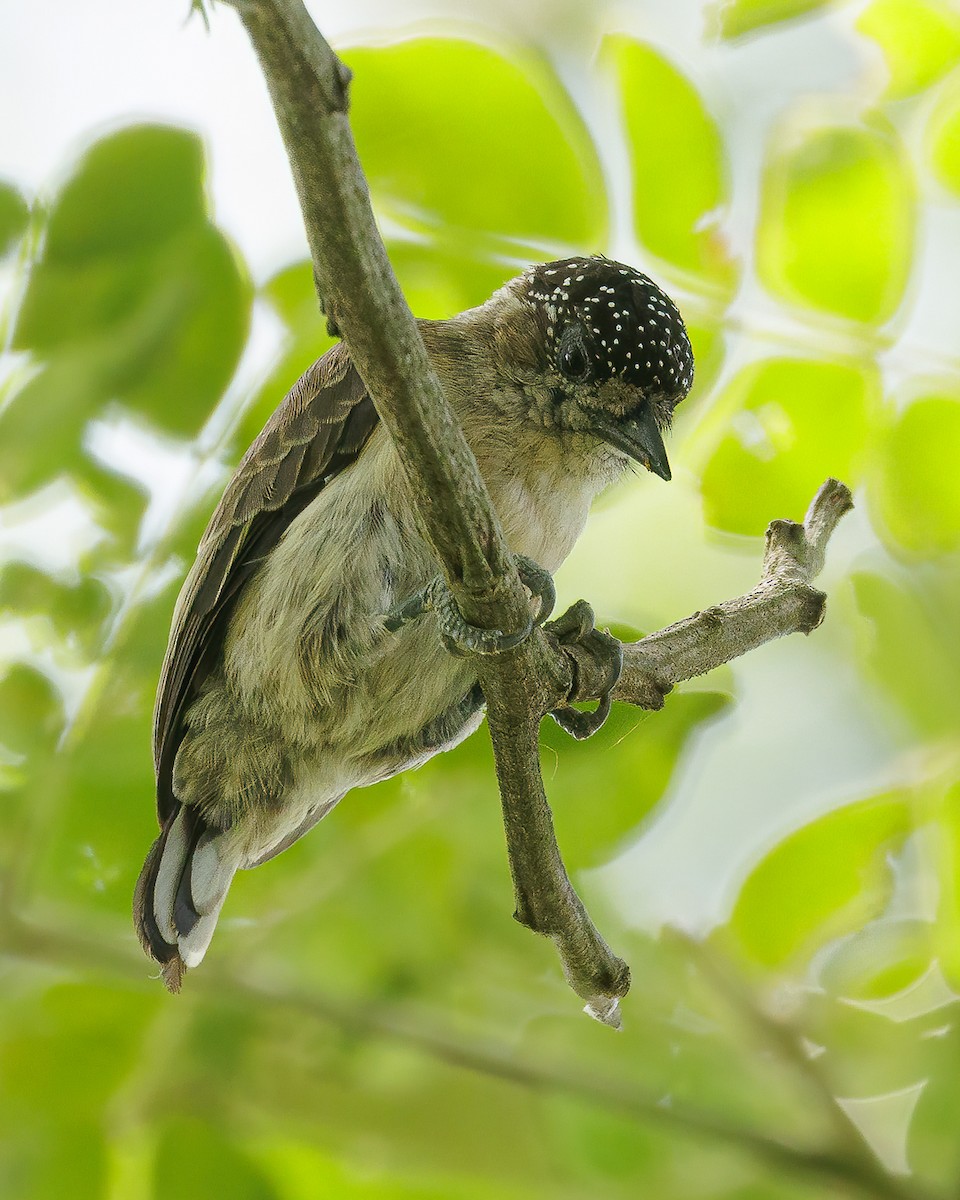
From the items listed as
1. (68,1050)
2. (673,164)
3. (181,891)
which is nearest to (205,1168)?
(68,1050)

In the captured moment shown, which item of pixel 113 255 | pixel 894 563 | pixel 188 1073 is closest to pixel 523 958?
pixel 188 1073

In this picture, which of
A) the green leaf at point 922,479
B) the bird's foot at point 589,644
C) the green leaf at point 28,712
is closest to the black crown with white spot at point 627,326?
the green leaf at point 922,479

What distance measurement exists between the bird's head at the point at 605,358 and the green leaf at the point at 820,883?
765 mm

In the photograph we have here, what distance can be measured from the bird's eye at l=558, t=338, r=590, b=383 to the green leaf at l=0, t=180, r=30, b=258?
1.03 metres

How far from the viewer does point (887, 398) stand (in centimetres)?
197

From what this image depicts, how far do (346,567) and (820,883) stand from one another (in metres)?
0.98

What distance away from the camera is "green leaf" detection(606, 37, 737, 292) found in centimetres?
195

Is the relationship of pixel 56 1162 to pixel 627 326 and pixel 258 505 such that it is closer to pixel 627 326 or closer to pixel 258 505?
pixel 258 505

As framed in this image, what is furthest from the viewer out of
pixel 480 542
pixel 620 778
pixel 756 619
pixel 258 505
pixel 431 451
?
pixel 258 505

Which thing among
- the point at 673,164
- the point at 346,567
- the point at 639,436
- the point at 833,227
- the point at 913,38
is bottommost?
the point at 346,567

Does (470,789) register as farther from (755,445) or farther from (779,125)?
(779,125)

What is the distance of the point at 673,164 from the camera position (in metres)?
1.99

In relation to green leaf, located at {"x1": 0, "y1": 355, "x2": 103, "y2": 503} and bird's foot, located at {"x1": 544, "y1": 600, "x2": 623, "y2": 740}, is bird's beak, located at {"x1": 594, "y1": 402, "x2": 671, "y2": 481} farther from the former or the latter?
green leaf, located at {"x1": 0, "y1": 355, "x2": 103, "y2": 503}

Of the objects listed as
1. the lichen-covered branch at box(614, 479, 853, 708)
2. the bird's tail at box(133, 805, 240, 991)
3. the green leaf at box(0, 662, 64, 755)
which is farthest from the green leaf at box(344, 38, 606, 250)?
the bird's tail at box(133, 805, 240, 991)
